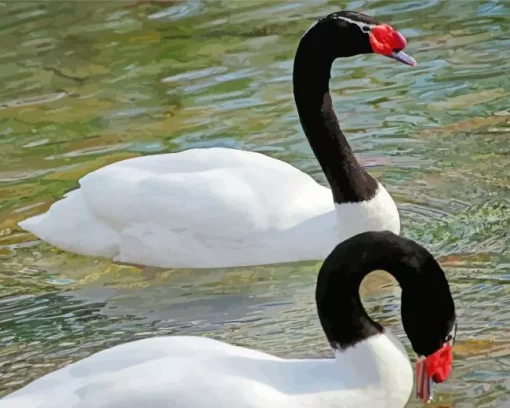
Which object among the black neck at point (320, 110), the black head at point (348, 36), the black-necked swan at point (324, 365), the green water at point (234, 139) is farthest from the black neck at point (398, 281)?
the black head at point (348, 36)

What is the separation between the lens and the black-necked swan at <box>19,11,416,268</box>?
6.45 metres

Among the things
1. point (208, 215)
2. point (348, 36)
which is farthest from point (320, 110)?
point (208, 215)

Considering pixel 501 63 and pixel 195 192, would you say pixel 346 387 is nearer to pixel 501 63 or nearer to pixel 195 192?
pixel 195 192

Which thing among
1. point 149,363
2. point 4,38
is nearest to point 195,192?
point 149,363

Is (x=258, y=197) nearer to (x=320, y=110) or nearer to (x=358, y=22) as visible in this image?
(x=320, y=110)

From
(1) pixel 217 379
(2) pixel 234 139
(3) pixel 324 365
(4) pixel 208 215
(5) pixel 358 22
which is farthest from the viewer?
(2) pixel 234 139

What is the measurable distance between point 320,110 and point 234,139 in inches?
77.8

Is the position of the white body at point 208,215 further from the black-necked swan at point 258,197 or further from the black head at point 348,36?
the black head at point 348,36

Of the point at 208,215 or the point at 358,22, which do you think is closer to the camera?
the point at 358,22

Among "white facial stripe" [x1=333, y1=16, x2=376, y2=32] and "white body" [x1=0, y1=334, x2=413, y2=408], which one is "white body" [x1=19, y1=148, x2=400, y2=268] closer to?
"white facial stripe" [x1=333, y1=16, x2=376, y2=32]

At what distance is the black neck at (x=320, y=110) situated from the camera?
6.50m

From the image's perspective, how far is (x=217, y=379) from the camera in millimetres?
4516

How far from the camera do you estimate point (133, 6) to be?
12422 mm

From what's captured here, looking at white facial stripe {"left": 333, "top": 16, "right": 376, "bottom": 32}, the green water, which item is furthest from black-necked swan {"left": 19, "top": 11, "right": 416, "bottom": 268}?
the green water
